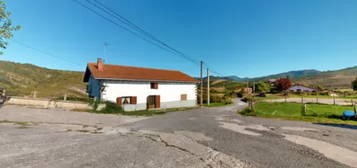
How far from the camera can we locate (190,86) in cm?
2730

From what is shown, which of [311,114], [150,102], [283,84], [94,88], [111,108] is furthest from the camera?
[283,84]

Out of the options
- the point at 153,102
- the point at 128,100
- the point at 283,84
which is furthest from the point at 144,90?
the point at 283,84

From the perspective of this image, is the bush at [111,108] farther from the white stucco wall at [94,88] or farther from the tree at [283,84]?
the tree at [283,84]

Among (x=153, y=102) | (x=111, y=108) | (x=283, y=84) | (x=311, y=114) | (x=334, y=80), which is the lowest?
(x=311, y=114)

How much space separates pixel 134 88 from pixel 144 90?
159 centimetres

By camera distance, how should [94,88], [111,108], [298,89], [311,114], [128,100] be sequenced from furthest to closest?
[298,89], [128,100], [94,88], [111,108], [311,114]

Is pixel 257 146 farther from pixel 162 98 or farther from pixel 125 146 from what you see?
pixel 162 98

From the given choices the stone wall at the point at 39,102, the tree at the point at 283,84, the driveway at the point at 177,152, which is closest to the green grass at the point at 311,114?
the driveway at the point at 177,152

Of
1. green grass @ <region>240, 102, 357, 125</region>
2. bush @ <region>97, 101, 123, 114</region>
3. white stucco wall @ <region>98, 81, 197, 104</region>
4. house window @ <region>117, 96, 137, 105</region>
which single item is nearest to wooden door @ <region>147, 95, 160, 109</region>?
white stucco wall @ <region>98, 81, 197, 104</region>

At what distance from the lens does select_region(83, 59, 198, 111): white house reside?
60.0 feet

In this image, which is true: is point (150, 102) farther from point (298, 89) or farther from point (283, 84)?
point (298, 89)

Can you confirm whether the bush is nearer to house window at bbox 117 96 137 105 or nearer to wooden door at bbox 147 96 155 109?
house window at bbox 117 96 137 105

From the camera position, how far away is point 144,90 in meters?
21.3

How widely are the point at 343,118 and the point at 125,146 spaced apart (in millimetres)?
16110
